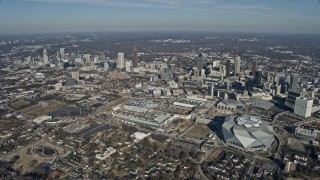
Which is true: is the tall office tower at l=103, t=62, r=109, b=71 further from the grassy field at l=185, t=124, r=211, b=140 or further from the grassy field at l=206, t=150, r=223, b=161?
the grassy field at l=206, t=150, r=223, b=161

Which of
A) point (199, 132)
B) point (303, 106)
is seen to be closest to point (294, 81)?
point (303, 106)

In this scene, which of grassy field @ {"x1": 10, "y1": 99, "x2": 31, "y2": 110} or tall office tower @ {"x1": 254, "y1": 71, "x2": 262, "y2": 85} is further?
tall office tower @ {"x1": 254, "y1": 71, "x2": 262, "y2": 85}

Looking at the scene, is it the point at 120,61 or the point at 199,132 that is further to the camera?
the point at 120,61

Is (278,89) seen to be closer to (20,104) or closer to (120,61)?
(120,61)

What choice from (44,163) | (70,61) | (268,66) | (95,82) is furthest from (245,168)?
(70,61)

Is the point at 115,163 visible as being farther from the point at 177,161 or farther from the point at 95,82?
the point at 95,82

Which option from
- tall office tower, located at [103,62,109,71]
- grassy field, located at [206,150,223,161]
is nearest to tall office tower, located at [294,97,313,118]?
grassy field, located at [206,150,223,161]

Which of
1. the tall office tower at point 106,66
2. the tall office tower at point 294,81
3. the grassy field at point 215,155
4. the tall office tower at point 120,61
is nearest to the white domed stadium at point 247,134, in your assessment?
the grassy field at point 215,155
